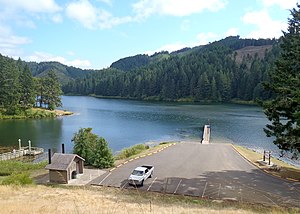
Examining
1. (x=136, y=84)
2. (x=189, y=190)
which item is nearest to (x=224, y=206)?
(x=189, y=190)

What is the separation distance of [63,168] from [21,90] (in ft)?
221

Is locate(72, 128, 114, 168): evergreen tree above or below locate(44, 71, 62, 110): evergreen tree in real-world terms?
below

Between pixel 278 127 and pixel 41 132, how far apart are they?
47.6 meters

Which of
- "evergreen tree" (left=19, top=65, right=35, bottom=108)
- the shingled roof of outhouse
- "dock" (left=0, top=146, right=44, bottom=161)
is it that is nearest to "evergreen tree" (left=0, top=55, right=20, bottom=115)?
"evergreen tree" (left=19, top=65, right=35, bottom=108)

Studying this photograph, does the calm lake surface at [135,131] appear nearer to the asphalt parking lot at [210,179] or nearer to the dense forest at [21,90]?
the dense forest at [21,90]

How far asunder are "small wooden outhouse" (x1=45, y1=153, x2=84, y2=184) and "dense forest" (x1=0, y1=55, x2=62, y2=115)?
61.4 metres

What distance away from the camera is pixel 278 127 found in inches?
1022

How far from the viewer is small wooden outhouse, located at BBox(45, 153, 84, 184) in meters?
26.6

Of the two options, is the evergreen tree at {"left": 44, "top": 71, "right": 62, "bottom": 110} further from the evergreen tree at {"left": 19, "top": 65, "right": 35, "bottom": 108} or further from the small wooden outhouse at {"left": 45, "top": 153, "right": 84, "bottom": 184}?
the small wooden outhouse at {"left": 45, "top": 153, "right": 84, "bottom": 184}

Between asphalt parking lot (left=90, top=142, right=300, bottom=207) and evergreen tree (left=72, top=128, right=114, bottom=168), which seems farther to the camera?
evergreen tree (left=72, top=128, right=114, bottom=168)

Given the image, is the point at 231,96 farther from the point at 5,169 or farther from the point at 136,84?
the point at 5,169

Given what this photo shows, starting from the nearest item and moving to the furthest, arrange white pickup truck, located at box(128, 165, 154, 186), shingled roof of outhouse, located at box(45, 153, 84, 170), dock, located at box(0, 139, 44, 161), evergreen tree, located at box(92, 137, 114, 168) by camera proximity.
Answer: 1. white pickup truck, located at box(128, 165, 154, 186)
2. shingled roof of outhouse, located at box(45, 153, 84, 170)
3. evergreen tree, located at box(92, 137, 114, 168)
4. dock, located at box(0, 139, 44, 161)

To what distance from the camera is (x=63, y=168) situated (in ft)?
87.4

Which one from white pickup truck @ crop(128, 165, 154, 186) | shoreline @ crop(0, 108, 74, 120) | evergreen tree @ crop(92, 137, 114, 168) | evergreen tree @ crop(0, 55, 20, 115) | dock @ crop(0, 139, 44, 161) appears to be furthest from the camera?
evergreen tree @ crop(0, 55, 20, 115)
